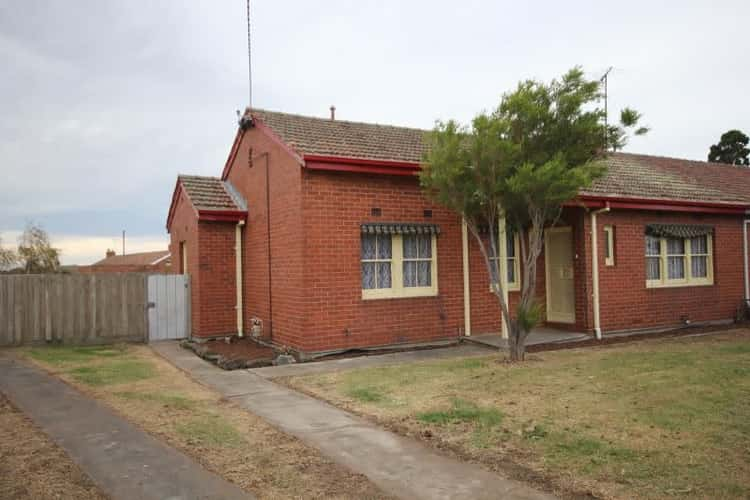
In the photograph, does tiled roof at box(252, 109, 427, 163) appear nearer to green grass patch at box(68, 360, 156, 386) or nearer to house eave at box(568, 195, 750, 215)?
house eave at box(568, 195, 750, 215)

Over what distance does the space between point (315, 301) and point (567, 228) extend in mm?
6283

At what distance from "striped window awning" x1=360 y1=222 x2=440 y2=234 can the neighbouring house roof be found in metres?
0.99

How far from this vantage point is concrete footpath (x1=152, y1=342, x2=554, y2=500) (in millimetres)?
4605

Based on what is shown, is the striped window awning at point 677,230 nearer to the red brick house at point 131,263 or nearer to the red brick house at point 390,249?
the red brick house at point 390,249

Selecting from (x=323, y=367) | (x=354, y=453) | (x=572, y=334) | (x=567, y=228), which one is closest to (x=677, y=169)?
(x=567, y=228)

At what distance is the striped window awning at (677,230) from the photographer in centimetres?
1397

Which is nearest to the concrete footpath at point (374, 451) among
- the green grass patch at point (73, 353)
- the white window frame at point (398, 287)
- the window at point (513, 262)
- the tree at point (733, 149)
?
the white window frame at point (398, 287)

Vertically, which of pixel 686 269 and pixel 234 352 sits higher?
pixel 686 269

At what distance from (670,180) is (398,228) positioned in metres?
8.98

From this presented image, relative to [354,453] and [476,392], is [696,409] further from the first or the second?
[354,453]

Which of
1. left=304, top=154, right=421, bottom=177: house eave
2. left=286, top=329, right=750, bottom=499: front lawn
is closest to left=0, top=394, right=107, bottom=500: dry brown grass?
left=286, top=329, right=750, bottom=499: front lawn

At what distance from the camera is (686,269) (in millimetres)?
14711

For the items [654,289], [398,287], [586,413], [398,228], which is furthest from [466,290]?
[586,413]

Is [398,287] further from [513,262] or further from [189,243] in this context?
[189,243]
